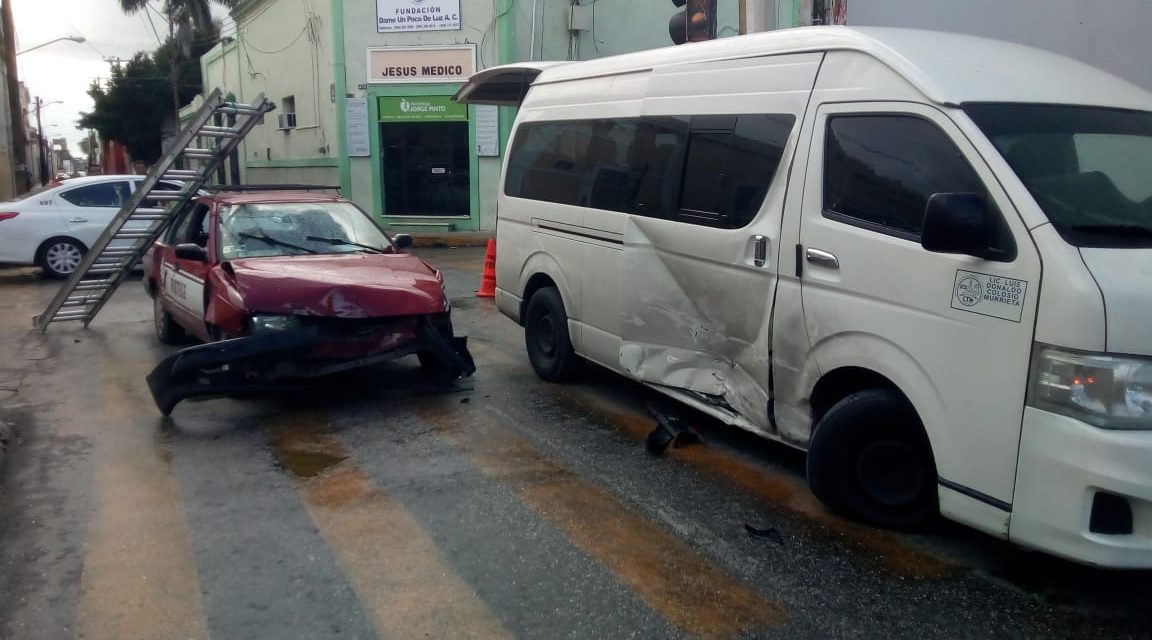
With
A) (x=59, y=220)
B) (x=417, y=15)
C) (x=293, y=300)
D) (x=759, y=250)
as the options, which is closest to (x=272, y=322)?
(x=293, y=300)

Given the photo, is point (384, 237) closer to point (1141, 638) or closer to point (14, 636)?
point (14, 636)

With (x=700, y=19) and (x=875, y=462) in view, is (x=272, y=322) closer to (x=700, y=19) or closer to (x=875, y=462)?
(x=875, y=462)

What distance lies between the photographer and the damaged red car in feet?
22.0

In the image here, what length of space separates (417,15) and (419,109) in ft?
6.71

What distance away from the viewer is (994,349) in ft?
12.8

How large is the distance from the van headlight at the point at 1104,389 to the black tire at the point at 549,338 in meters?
4.25

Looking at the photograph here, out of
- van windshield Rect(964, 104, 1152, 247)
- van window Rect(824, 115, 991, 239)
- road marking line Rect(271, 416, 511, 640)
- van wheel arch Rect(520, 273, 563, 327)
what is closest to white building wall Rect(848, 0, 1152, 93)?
van wheel arch Rect(520, 273, 563, 327)

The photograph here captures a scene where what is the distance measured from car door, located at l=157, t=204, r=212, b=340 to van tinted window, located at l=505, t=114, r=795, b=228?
274cm

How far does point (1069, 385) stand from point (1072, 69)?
2.07m

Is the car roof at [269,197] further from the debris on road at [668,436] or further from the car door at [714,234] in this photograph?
the debris on road at [668,436]

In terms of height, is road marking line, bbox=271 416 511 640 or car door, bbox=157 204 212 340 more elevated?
car door, bbox=157 204 212 340

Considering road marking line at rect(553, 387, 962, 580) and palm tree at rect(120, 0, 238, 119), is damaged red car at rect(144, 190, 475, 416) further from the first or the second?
palm tree at rect(120, 0, 238, 119)

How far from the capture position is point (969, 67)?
4562mm

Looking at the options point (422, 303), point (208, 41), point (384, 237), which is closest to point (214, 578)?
point (422, 303)
